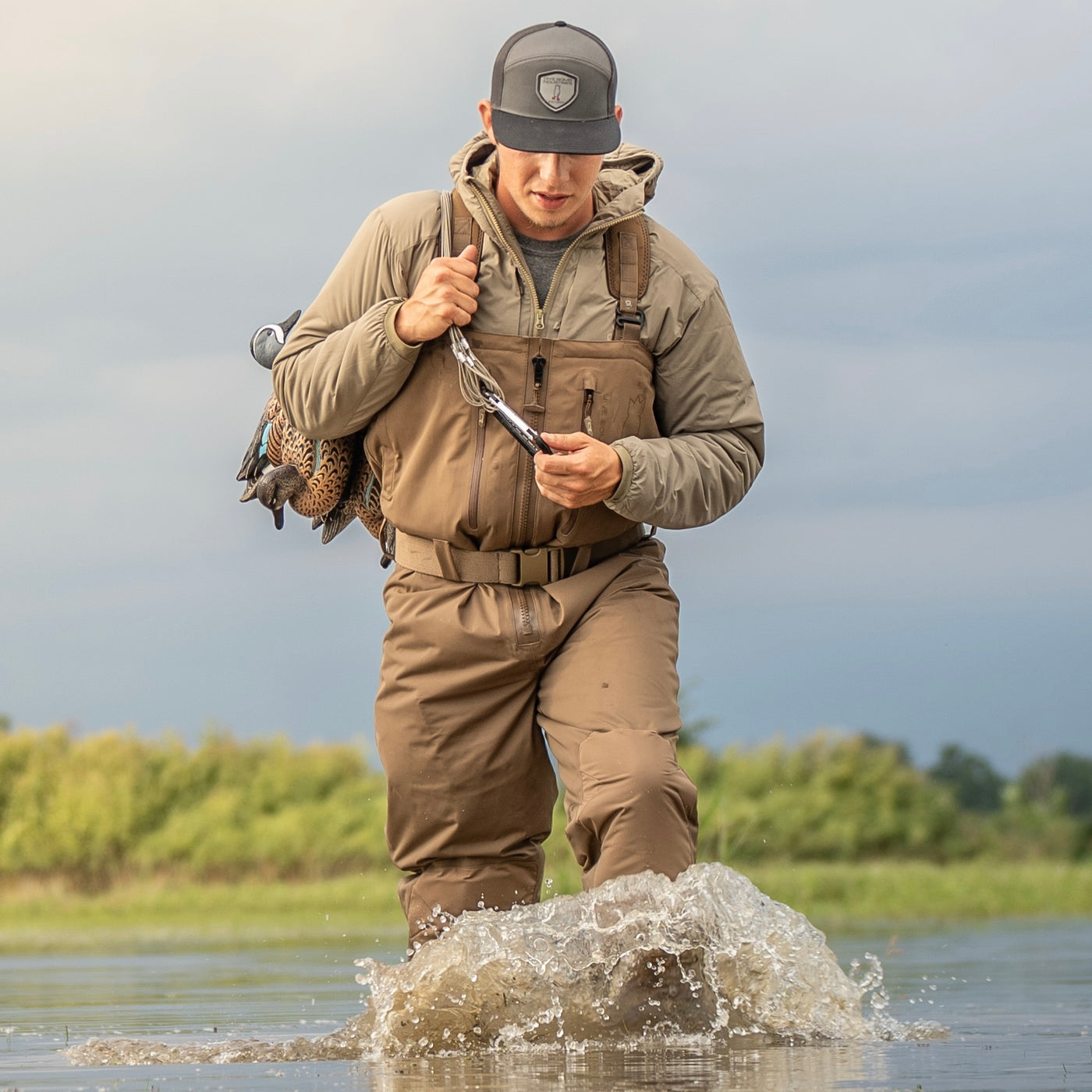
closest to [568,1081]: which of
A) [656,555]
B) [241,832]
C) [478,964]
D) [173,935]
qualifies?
[478,964]

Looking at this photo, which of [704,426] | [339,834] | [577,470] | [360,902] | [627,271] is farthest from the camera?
[339,834]

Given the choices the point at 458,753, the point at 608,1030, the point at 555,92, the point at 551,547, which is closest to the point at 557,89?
the point at 555,92

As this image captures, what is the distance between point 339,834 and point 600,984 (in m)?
7.49

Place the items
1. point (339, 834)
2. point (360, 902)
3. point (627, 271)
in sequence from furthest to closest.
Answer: point (339, 834)
point (360, 902)
point (627, 271)

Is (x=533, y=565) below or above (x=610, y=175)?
below

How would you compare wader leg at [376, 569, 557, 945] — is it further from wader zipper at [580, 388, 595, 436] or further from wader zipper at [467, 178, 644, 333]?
wader zipper at [467, 178, 644, 333]

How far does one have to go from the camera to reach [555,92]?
14.2ft

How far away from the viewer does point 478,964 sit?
4215mm

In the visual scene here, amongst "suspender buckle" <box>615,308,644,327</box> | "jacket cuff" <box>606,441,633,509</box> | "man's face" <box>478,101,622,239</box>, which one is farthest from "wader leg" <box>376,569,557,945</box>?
"man's face" <box>478,101,622,239</box>

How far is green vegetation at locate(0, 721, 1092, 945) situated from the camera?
1078cm

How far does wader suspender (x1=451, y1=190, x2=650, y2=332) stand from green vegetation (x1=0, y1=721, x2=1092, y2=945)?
6.37 metres

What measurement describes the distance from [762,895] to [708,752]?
6.39 m

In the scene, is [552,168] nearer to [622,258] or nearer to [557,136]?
[557,136]

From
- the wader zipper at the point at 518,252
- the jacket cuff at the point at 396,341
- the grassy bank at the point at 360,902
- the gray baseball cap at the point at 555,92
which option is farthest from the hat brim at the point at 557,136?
the grassy bank at the point at 360,902
